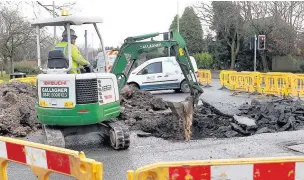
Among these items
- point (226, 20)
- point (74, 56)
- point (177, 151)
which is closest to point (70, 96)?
point (74, 56)

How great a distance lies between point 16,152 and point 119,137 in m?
3.74

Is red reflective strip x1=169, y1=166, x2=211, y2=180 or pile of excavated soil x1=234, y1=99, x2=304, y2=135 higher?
red reflective strip x1=169, y1=166, x2=211, y2=180

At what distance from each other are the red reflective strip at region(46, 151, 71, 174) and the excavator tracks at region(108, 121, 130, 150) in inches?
158

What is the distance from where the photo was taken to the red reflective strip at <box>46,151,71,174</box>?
3.42 meters

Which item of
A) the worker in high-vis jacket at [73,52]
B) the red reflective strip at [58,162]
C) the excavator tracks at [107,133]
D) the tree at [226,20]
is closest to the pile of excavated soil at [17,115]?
the excavator tracks at [107,133]

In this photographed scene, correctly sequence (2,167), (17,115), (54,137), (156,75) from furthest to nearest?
(156,75) < (17,115) < (54,137) < (2,167)

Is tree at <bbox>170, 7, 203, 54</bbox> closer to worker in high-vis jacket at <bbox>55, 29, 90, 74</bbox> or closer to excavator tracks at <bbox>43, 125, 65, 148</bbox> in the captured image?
worker in high-vis jacket at <bbox>55, 29, 90, 74</bbox>

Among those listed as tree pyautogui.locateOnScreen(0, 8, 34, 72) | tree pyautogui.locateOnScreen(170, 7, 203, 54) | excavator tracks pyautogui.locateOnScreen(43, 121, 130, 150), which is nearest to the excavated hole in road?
excavator tracks pyautogui.locateOnScreen(43, 121, 130, 150)

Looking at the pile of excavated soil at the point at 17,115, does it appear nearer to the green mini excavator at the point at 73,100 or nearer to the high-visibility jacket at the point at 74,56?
the green mini excavator at the point at 73,100

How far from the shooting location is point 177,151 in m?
7.56

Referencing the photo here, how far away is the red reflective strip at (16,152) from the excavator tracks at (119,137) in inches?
144

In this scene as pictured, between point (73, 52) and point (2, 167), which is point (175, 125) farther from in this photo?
point (2, 167)

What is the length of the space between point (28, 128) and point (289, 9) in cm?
3024

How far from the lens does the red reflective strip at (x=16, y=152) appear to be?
3891mm
